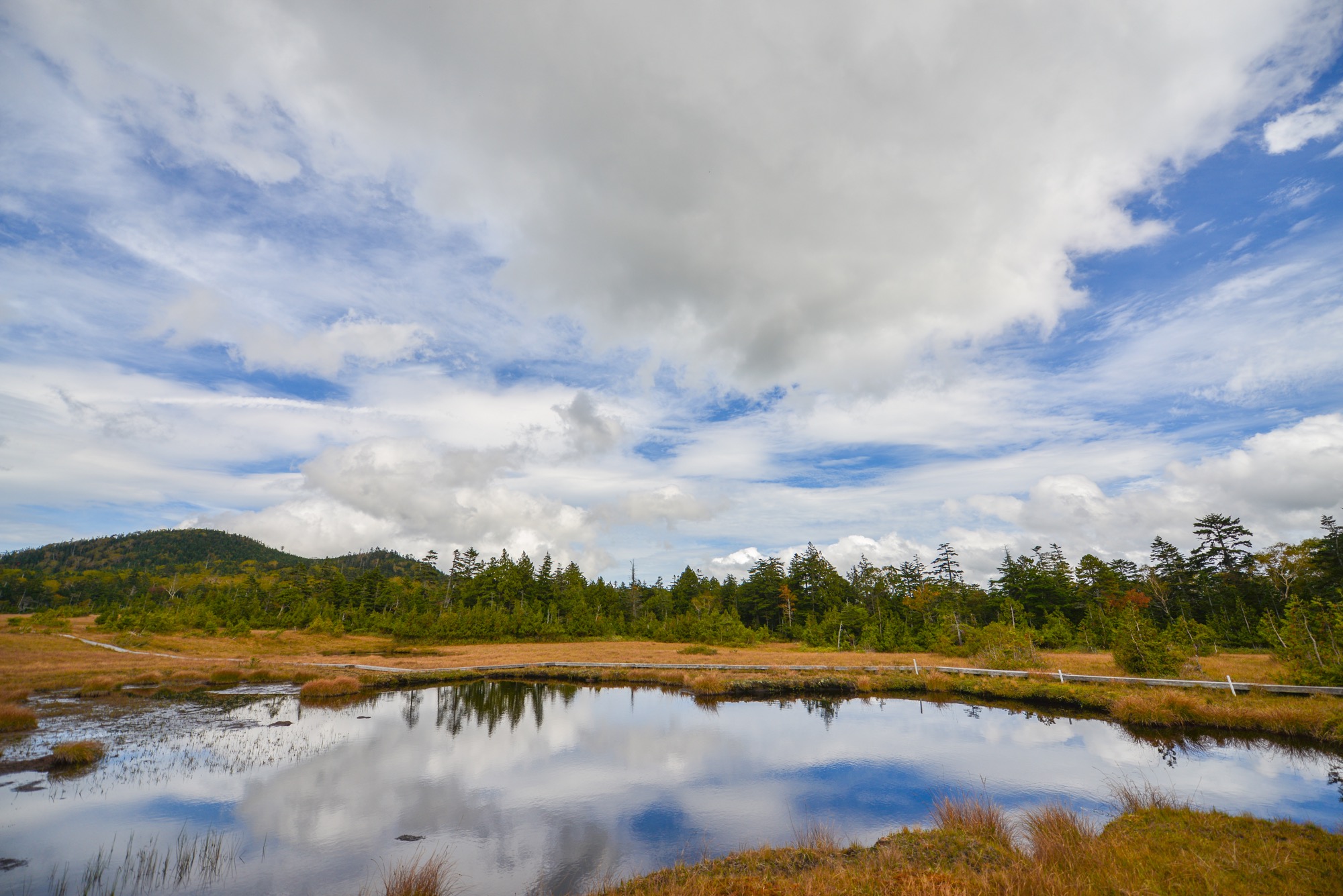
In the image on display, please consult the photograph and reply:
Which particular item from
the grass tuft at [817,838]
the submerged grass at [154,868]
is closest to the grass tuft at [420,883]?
the submerged grass at [154,868]

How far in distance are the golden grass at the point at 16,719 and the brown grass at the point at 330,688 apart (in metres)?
13.8

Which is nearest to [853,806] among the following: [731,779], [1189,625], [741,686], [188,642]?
[731,779]

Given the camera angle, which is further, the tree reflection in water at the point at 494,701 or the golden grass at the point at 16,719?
the tree reflection in water at the point at 494,701

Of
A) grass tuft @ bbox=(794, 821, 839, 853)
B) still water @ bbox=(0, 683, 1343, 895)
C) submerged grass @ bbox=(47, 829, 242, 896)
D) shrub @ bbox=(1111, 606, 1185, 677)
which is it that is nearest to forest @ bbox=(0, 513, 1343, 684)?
shrub @ bbox=(1111, 606, 1185, 677)

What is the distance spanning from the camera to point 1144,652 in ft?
121

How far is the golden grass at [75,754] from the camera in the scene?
20.6 metres

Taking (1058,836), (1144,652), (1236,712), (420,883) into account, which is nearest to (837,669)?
(1144,652)

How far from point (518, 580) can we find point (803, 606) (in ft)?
166

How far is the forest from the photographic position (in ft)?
157

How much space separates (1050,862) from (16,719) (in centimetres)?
4131

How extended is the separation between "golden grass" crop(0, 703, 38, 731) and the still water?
138 centimetres

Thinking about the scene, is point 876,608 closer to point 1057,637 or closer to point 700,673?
point 1057,637

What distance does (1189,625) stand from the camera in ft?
195

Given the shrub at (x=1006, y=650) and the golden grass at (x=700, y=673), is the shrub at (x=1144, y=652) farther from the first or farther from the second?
the shrub at (x=1006, y=650)
